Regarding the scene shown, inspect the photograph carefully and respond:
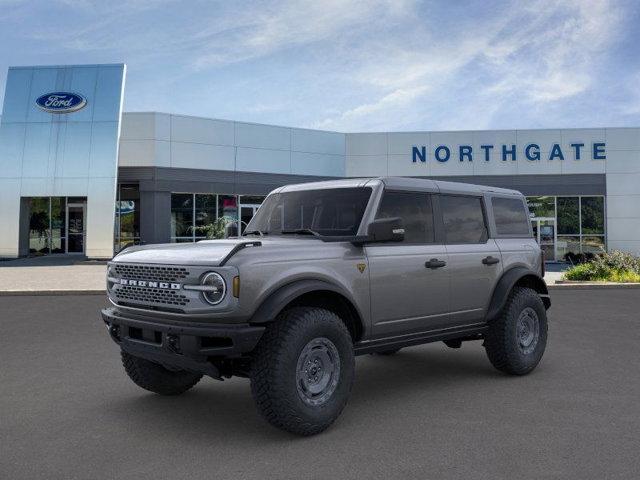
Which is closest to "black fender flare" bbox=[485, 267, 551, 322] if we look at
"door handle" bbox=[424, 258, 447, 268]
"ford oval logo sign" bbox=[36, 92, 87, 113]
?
"door handle" bbox=[424, 258, 447, 268]

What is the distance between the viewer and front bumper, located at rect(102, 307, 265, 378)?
14.0 ft

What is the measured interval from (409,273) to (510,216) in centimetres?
216

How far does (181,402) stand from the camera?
5.55 m

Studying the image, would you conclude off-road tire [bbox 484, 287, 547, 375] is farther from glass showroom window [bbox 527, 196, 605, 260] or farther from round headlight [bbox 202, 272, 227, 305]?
glass showroom window [bbox 527, 196, 605, 260]

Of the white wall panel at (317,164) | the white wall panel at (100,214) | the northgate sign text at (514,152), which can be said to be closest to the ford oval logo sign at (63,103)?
the white wall panel at (100,214)

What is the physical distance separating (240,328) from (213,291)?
33 cm

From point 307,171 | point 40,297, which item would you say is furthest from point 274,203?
point 307,171

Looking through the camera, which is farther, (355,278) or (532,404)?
(532,404)

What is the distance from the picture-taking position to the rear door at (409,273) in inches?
204

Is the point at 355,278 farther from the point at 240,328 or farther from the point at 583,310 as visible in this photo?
the point at 583,310

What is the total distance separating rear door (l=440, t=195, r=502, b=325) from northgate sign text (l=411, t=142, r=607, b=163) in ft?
82.0

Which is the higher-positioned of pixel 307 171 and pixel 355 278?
pixel 307 171

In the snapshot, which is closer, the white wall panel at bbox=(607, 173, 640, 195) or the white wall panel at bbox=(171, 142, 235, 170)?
the white wall panel at bbox=(171, 142, 235, 170)

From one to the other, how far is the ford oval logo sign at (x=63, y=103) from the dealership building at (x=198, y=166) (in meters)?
0.05
